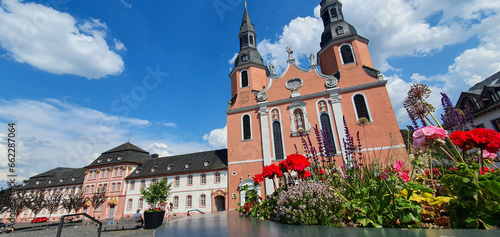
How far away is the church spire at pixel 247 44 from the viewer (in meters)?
22.4

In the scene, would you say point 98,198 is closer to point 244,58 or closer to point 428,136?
point 244,58

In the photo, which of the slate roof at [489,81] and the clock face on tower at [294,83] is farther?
the slate roof at [489,81]

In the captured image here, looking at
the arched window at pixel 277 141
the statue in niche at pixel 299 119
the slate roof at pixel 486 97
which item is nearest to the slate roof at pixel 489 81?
the slate roof at pixel 486 97

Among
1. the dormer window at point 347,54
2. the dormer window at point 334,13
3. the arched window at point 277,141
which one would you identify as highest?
the dormer window at point 334,13

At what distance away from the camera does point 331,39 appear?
1880 cm

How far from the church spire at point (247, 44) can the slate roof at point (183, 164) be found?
12.4 metres

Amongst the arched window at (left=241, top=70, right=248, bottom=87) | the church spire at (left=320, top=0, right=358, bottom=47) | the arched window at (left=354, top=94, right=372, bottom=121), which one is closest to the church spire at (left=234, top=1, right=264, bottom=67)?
the arched window at (left=241, top=70, right=248, bottom=87)

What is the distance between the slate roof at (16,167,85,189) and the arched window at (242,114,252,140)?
109 ft

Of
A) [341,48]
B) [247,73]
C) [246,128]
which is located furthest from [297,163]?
[247,73]

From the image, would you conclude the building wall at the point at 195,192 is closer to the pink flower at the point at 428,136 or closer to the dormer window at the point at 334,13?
the dormer window at the point at 334,13

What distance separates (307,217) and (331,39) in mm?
19151

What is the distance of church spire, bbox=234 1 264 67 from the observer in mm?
22422

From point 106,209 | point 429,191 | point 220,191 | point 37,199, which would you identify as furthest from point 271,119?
point 37,199

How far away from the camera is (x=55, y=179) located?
39.3 m
